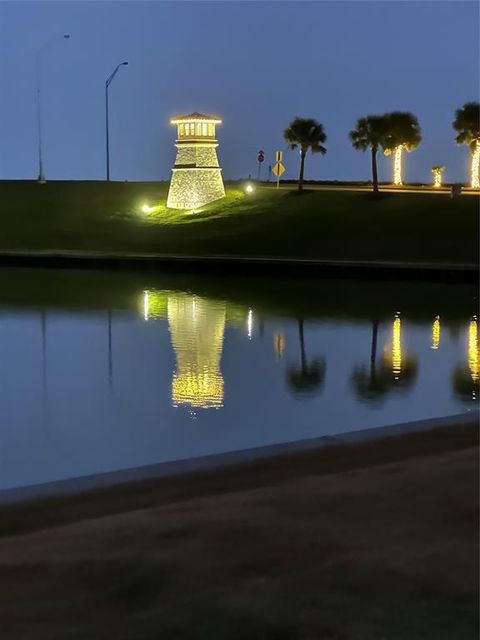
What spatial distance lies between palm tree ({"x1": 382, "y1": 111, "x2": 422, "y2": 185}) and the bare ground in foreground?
129 ft

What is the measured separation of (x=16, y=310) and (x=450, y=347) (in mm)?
10149

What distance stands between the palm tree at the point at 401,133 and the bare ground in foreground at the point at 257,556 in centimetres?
3942

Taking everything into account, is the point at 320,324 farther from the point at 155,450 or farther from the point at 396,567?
the point at 396,567

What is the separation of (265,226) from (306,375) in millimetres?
26754

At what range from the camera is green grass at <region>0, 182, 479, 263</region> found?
35656 millimetres

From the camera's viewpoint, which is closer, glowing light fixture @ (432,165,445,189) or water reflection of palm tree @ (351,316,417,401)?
water reflection of palm tree @ (351,316,417,401)

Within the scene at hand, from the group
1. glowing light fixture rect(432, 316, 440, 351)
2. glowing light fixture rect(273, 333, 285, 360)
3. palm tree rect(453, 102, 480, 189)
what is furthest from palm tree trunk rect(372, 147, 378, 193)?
glowing light fixture rect(273, 333, 285, 360)

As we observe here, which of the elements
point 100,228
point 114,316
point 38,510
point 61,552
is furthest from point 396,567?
point 100,228

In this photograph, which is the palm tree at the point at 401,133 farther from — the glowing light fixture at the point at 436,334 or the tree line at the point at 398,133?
the glowing light fixture at the point at 436,334

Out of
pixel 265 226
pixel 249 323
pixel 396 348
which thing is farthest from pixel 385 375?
pixel 265 226

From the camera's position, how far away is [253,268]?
30938 millimetres

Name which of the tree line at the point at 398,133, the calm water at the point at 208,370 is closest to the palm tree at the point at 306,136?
the tree line at the point at 398,133

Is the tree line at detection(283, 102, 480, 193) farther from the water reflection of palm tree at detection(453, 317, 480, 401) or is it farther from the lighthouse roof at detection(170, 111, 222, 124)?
the water reflection of palm tree at detection(453, 317, 480, 401)

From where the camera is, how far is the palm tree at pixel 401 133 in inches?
1777
